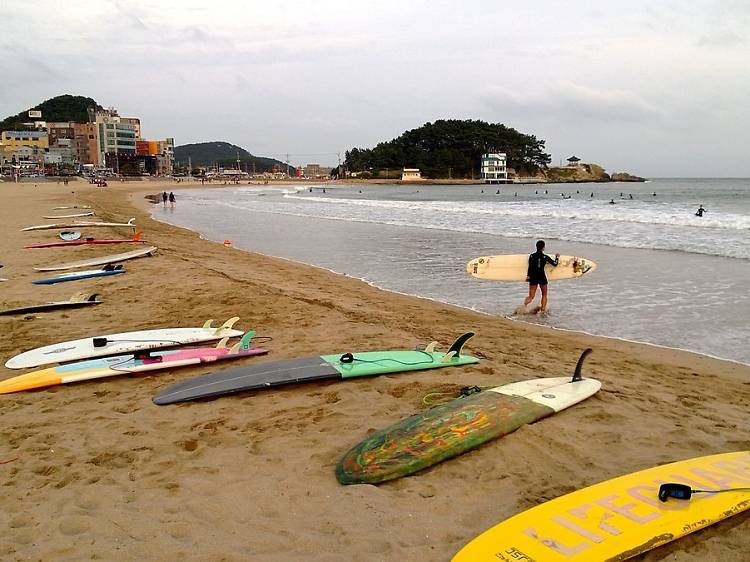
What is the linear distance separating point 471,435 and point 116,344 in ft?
12.5

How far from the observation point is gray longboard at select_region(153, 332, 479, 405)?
15.2 feet

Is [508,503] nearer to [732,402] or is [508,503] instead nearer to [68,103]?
[732,402]

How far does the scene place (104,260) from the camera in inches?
428

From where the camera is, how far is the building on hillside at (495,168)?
113m

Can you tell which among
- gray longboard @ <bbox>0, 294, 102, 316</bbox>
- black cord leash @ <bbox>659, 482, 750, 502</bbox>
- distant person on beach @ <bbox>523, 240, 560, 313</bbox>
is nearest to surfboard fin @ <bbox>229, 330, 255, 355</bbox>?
gray longboard @ <bbox>0, 294, 102, 316</bbox>

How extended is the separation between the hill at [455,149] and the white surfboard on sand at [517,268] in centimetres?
10981

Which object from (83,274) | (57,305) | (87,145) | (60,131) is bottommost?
(57,305)

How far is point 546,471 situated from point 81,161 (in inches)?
5292

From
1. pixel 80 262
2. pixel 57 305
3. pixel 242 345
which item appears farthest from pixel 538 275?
pixel 80 262

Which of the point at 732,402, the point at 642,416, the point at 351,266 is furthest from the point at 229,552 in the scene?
the point at 351,266

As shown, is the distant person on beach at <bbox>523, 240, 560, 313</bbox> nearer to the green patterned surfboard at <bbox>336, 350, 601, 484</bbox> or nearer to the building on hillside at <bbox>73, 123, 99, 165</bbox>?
the green patterned surfboard at <bbox>336, 350, 601, 484</bbox>

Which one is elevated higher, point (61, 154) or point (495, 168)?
point (61, 154)

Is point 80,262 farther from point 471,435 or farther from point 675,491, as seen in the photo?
point 675,491

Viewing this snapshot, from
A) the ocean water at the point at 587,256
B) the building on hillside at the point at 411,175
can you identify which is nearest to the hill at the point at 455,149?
the building on hillside at the point at 411,175
